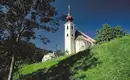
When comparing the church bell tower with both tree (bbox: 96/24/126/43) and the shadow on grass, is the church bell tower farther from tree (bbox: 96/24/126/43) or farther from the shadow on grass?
the shadow on grass

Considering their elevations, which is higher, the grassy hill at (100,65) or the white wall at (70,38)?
the white wall at (70,38)

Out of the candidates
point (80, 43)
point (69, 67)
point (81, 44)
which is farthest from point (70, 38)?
point (69, 67)

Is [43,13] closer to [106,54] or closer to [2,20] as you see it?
[2,20]

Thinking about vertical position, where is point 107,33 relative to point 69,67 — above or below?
above

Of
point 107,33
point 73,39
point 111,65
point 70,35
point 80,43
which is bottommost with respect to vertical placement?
point 111,65

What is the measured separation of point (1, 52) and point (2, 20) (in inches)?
110

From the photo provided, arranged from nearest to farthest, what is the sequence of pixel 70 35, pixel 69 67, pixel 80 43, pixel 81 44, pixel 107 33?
pixel 69 67 → pixel 107 33 → pixel 81 44 → pixel 80 43 → pixel 70 35

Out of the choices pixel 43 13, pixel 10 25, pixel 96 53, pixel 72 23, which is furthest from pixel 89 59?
pixel 72 23

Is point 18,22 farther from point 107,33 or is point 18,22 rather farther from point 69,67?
point 107,33

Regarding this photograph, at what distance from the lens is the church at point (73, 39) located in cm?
10016

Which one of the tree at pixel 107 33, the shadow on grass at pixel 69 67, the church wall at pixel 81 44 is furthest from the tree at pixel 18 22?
the church wall at pixel 81 44

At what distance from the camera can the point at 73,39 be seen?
10912 centimetres

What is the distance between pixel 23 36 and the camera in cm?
2667

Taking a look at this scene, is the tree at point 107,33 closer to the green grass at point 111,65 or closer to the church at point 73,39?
the church at point 73,39
